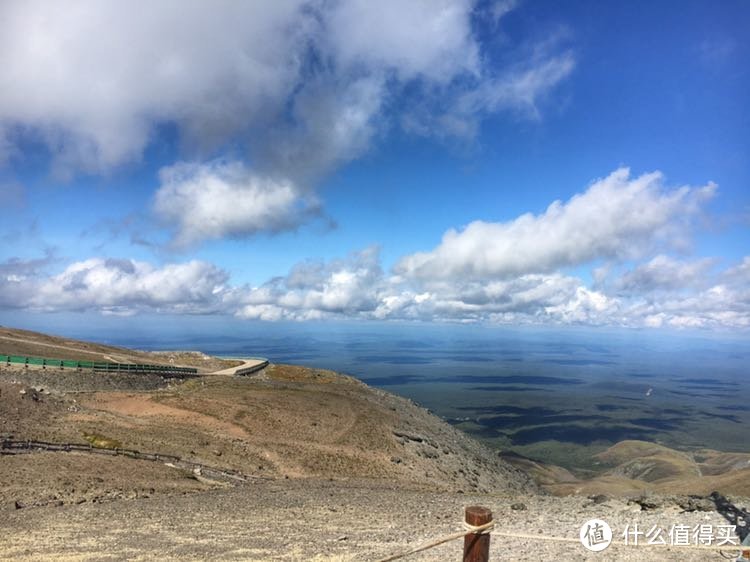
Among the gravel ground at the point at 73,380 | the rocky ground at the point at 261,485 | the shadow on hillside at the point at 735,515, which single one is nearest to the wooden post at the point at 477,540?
the rocky ground at the point at 261,485

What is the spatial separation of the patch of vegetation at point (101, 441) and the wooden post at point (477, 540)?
3249 centimetres

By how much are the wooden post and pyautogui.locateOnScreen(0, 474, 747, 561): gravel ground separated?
8.80 m

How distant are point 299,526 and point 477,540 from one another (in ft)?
48.9

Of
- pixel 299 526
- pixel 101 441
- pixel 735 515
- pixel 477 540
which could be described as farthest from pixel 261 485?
pixel 477 540

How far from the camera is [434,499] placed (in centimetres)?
2661

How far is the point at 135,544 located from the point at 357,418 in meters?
33.1

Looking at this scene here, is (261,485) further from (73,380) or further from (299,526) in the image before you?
(73,380)

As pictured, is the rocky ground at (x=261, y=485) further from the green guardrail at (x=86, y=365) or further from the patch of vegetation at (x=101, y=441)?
the green guardrail at (x=86, y=365)

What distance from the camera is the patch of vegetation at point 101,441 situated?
33219mm

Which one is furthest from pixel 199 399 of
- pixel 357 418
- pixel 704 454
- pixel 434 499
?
pixel 704 454

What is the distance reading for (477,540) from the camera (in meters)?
7.02

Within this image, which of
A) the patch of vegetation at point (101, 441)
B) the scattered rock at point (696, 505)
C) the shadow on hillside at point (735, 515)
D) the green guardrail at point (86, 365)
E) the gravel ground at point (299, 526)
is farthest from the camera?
the green guardrail at point (86, 365)

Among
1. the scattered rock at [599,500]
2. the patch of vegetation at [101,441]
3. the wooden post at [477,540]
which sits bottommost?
the scattered rock at [599,500]

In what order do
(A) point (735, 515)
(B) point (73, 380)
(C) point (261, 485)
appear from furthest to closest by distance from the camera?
(B) point (73, 380) < (C) point (261, 485) < (A) point (735, 515)
